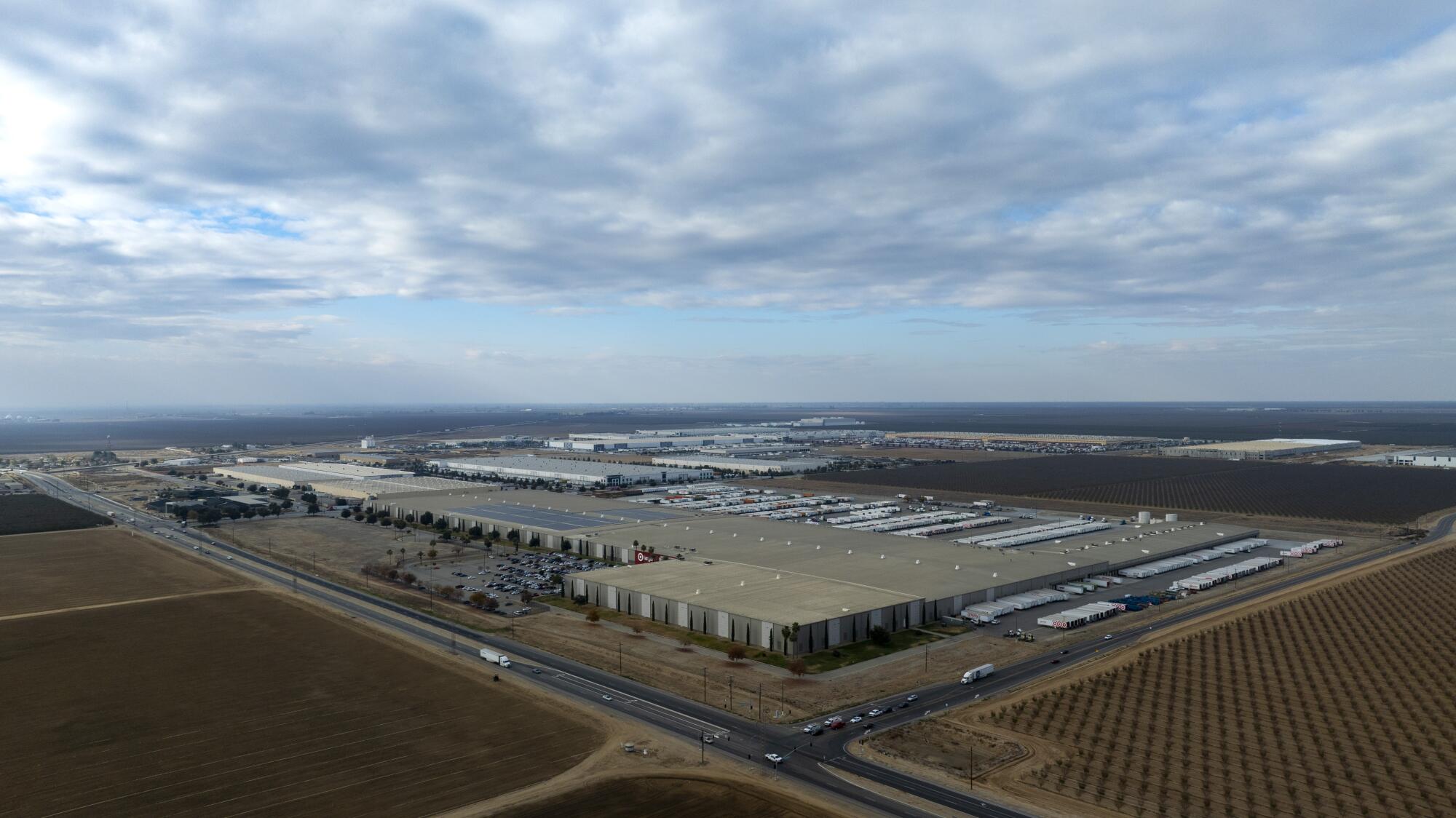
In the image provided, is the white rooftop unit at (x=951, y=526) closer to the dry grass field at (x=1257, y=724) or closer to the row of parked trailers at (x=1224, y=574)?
the row of parked trailers at (x=1224, y=574)

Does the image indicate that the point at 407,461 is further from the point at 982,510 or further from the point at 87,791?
the point at 87,791

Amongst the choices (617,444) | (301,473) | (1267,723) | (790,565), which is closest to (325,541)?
(790,565)

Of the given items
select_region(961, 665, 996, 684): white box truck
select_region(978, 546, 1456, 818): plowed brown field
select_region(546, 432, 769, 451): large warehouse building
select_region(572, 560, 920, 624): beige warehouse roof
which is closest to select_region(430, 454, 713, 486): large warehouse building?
select_region(546, 432, 769, 451): large warehouse building

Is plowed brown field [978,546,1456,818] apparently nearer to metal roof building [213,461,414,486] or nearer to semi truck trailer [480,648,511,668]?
semi truck trailer [480,648,511,668]

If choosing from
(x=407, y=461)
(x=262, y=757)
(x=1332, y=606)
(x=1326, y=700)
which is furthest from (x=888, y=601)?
(x=407, y=461)

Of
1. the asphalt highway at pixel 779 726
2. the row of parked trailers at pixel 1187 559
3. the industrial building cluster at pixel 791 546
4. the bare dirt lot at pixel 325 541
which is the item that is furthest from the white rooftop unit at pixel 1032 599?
the bare dirt lot at pixel 325 541

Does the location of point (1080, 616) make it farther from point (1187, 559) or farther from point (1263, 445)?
point (1263, 445)
